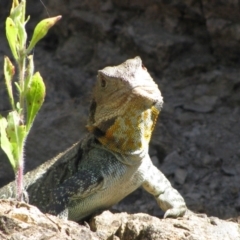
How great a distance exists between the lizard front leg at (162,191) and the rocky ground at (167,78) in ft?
4.46

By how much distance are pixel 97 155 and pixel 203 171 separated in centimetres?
215

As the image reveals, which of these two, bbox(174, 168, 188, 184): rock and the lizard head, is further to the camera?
bbox(174, 168, 188, 184): rock

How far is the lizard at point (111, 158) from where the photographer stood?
555 cm

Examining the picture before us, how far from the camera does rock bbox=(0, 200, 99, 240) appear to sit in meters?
3.81

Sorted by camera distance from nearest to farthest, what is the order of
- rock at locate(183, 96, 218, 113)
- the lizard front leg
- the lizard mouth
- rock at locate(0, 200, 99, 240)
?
rock at locate(0, 200, 99, 240) → the lizard mouth → the lizard front leg → rock at locate(183, 96, 218, 113)

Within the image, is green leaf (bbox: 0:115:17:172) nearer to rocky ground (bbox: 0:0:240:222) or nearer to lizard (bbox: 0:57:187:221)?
lizard (bbox: 0:57:187:221)

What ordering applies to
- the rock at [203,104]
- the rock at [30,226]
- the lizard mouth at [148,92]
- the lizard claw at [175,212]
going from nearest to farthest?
the rock at [30,226]
the lizard mouth at [148,92]
the lizard claw at [175,212]
the rock at [203,104]

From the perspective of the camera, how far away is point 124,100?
5535 mm

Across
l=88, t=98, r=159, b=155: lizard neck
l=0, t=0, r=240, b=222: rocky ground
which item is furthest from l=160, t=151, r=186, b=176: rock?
l=88, t=98, r=159, b=155: lizard neck

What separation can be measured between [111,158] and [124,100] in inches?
22.0

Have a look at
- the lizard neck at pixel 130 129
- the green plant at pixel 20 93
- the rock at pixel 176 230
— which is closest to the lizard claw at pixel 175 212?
the lizard neck at pixel 130 129

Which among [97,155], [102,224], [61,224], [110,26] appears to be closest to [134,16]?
[110,26]

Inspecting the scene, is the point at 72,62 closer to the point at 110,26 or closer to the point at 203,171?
the point at 110,26

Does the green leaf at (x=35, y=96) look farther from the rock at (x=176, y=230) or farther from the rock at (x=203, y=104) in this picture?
the rock at (x=203, y=104)
